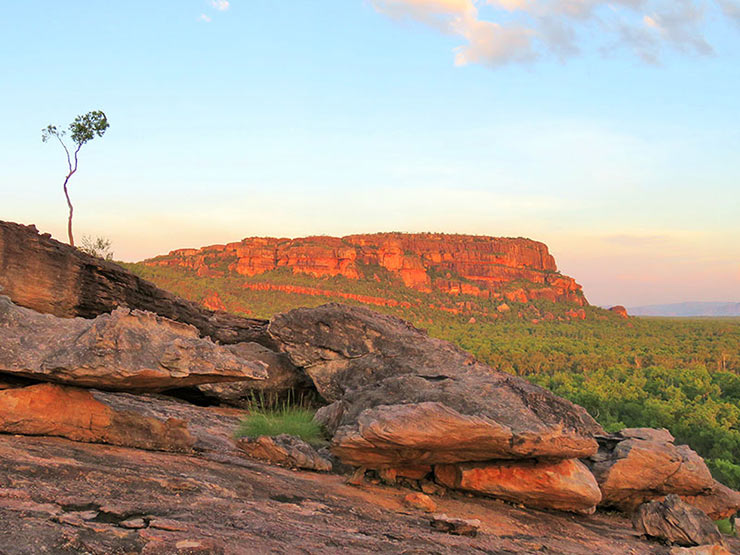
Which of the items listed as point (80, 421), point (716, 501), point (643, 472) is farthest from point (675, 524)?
point (80, 421)

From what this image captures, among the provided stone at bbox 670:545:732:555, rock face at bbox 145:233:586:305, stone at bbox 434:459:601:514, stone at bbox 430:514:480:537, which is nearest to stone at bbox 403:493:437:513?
stone at bbox 430:514:480:537

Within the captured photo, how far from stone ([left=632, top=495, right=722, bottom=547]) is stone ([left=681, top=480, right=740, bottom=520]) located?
1835 millimetres

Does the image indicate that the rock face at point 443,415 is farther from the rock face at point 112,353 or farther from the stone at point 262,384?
the stone at point 262,384

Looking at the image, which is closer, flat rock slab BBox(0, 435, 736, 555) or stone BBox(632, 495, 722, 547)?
flat rock slab BBox(0, 435, 736, 555)

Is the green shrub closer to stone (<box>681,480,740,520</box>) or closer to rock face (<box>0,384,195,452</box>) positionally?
stone (<box>681,480,740,520</box>)

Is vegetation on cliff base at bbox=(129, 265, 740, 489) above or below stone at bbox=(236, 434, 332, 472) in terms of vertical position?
below

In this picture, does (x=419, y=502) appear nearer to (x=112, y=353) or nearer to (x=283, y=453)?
(x=283, y=453)

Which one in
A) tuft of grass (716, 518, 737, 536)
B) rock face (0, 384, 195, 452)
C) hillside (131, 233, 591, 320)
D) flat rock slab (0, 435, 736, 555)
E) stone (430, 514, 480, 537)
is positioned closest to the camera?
flat rock slab (0, 435, 736, 555)

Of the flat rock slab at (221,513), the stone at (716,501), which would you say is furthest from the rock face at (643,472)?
the flat rock slab at (221,513)

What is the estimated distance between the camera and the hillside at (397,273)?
9606cm

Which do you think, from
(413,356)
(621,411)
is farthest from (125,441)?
(621,411)

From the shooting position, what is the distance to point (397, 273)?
122 meters

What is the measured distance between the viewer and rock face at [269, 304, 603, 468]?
7.37 m

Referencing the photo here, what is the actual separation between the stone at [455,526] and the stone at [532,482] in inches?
70.1
